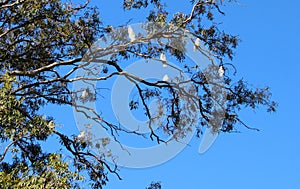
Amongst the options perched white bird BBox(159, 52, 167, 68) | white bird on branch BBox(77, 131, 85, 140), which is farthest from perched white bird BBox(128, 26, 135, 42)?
white bird on branch BBox(77, 131, 85, 140)

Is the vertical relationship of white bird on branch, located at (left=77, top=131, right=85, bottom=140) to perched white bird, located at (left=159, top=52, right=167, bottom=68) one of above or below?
below

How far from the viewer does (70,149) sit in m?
9.52

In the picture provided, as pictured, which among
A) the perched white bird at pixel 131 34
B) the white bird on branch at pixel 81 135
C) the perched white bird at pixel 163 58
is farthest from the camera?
the perched white bird at pixel 163 58

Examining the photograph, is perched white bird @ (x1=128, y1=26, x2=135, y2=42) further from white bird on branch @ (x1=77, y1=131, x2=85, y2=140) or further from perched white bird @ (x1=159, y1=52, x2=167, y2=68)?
white bird on branch @ (x1=77, y1=131, x2=85, y2=140)

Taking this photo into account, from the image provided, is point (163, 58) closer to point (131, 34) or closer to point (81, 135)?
point (131, 34)

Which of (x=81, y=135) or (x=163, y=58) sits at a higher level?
(x=163, y=58)

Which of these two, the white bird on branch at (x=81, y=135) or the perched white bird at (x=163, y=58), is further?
the perched white bird at (x=163, y=58)

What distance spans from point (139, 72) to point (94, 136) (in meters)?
1.41

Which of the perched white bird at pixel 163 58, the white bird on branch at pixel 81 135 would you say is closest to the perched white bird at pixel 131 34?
the perched white bird at pixel 163 58

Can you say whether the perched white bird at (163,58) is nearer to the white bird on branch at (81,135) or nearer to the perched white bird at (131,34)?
the perched white bird at (131,34)

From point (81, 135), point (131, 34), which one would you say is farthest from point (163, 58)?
point (81, 135)

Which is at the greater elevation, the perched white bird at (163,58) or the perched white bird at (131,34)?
the perched white bird at (131,34)

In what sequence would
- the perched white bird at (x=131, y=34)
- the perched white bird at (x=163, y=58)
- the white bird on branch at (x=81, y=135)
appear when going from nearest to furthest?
1. the perched white bird at (x=131, y=34)
2. the white bird on branch at (x=81, y=135)
3. the perched white bird at (x=163, y=58)

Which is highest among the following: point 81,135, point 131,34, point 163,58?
point 131,34
